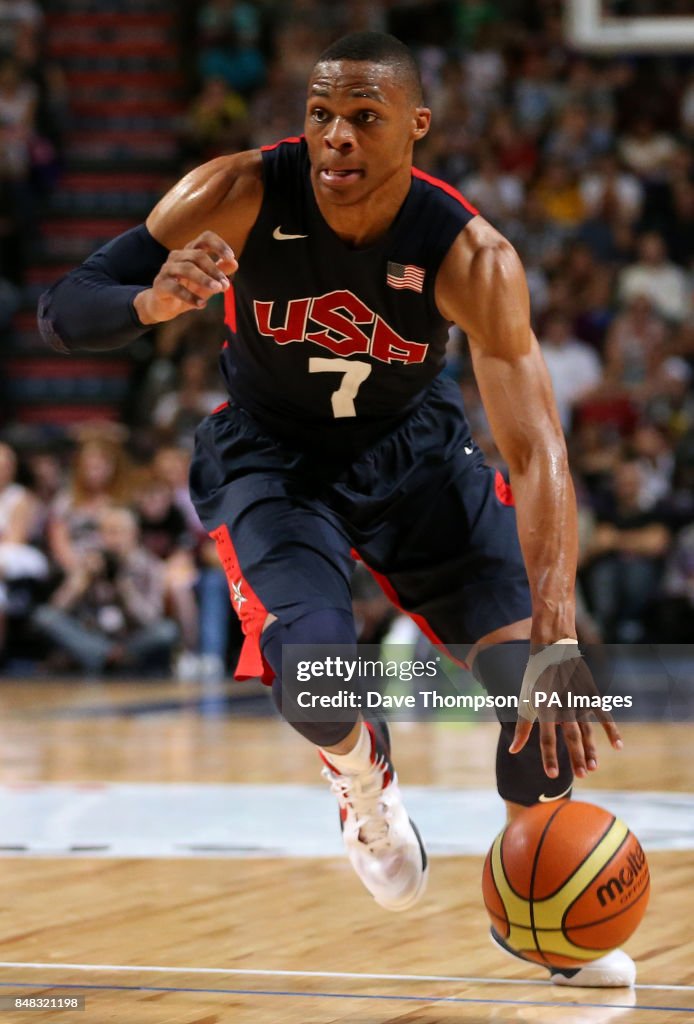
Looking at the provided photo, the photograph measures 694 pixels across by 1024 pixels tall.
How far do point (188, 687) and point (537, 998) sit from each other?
25.2 feet

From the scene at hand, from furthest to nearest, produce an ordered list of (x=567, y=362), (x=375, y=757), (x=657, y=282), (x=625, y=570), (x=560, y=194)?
(x=560, y=194)
(x=657, y=282)
(x=567, y=362)
(x=625, y=570)
(x=375, y=757)

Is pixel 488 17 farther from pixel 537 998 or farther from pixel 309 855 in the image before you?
pixel 537 998

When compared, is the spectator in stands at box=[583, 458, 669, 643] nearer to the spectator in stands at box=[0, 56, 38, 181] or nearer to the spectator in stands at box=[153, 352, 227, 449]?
the spectator in stands at box=[153, 352, 227, 449]

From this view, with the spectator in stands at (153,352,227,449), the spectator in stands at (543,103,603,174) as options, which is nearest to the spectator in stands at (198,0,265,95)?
the spectator in stands at (543,103,603,174)

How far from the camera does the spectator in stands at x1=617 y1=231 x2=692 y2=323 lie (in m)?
13.2

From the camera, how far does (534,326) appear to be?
12711mm

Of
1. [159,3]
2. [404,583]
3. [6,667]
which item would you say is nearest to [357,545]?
[404,583]

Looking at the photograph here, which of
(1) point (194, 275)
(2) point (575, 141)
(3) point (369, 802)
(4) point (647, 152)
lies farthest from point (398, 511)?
(4) point (647, 152)

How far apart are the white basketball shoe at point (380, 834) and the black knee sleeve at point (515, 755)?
0.30 metres

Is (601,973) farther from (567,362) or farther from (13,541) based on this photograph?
(567,362)

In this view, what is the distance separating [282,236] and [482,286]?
0.54m

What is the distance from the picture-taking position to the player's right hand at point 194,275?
336 centimetres

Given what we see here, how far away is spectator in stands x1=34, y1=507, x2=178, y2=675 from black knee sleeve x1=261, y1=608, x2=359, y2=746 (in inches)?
295

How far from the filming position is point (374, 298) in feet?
13.3
